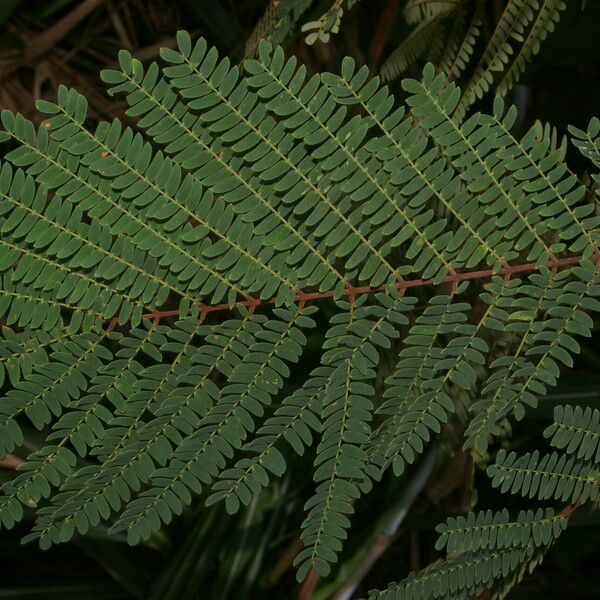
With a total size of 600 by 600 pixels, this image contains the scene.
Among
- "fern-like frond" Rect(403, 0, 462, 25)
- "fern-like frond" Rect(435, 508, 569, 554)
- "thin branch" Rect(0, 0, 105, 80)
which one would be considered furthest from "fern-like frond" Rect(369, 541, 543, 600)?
"thin branch" Rect(0, 0, 105, 80)

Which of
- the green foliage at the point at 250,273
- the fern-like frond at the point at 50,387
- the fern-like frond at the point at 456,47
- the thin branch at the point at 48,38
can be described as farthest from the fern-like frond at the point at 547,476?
the thin branch at the point at 48,38

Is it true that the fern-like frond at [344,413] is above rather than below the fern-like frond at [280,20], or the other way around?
below

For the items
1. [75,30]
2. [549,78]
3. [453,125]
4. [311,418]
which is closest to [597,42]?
[549,78]

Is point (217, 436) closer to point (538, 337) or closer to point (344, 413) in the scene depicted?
point (344, 413)

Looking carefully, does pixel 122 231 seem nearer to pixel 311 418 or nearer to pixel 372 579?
pixel 311 418

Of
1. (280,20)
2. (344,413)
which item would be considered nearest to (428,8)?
(280,20)

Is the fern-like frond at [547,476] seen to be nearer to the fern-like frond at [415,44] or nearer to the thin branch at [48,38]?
the fern-like frond at [415,44]

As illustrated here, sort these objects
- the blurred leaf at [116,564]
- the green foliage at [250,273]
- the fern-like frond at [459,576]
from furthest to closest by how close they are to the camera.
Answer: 1. the blurred leaf at [116,564]
2. the fern-like frond at [459,576]
3. the green foliage at [250,273]

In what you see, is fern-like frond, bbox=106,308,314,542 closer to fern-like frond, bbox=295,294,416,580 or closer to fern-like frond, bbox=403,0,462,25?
fern-like frond, bbox=295,294,416,580
